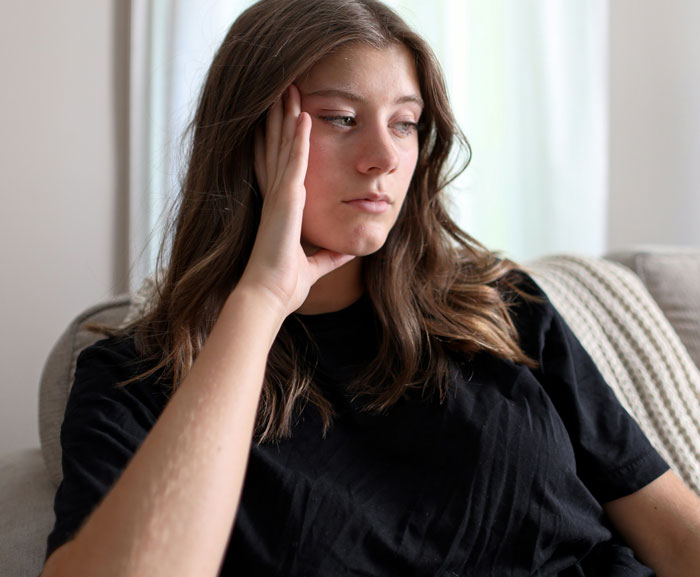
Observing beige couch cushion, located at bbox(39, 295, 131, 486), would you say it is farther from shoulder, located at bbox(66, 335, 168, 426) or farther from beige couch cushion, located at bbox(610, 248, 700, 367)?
beige couch cushion, located at bbox(610, 248, 700, 367)

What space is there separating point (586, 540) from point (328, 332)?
18.4 inches

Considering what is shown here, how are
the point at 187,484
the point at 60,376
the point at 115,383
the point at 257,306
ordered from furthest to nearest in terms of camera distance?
the point at 60,376
the point at 115,383
the point at 257,306
the point at 187,484

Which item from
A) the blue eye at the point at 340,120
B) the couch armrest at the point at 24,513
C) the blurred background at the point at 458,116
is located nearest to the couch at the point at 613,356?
the couch armrest at the point at 24,513

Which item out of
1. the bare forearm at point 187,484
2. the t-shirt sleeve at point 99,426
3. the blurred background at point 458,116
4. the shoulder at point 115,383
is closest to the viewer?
the bare forearm at point 187,484

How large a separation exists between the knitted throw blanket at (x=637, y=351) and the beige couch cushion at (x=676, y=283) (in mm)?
67

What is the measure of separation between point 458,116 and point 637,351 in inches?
34.9

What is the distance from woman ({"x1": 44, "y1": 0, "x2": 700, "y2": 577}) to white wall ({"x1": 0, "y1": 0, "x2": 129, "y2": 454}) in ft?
1.86

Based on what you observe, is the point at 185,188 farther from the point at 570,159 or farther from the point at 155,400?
the point at 570,159

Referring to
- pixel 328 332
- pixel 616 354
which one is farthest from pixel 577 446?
pixel 328 332

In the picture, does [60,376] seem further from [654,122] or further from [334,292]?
[654,122]

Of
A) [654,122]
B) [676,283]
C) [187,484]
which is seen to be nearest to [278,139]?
[187,484]

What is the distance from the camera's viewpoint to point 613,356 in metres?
1.33

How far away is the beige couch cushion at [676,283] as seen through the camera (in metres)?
1.47

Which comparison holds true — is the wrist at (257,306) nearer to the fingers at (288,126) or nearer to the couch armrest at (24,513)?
the fingers at (288,126)
